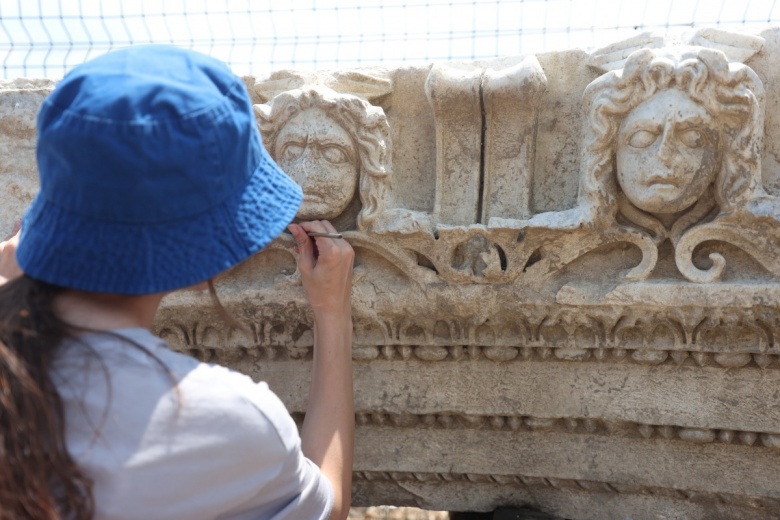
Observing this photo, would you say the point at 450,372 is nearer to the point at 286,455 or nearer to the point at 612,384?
the point at 612,384

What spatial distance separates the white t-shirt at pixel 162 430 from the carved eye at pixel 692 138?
1248 millimetres

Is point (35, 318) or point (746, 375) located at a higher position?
point (35, 318)

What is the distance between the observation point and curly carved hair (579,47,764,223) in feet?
6.00

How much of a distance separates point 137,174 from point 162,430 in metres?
0.30

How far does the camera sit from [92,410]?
937 mm

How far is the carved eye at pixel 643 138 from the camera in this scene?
187cm

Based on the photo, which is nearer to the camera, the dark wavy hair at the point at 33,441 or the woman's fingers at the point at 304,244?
the dark wavy hair at the point at 33,441

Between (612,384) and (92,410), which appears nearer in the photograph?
(92,410)

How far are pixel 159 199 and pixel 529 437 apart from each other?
1.56 meters

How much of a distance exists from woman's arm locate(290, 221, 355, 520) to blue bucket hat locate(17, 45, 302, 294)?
45cm

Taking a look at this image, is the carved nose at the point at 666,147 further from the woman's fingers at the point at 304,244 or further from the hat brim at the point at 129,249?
the hat brim at the point at 129,249

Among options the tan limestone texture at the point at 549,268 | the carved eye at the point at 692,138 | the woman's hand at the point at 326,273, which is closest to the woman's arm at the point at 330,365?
the woman's hand at the point at 326,273

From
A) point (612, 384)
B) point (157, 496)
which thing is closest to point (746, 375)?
point (612, 384)

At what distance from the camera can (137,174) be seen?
937 millimetres
